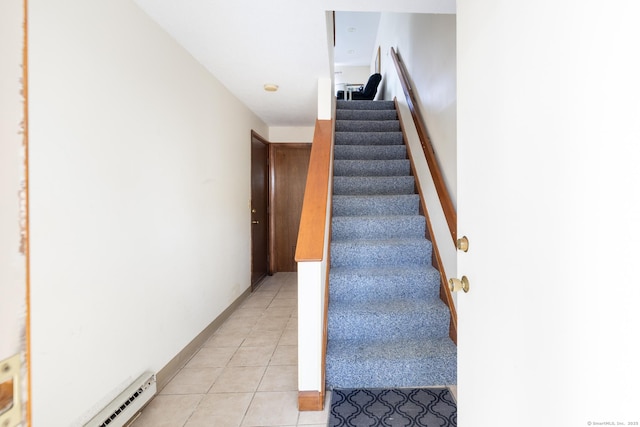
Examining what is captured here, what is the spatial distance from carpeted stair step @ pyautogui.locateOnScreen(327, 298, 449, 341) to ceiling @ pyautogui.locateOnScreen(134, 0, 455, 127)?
1.84 metres

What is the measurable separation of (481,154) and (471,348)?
0.59 m

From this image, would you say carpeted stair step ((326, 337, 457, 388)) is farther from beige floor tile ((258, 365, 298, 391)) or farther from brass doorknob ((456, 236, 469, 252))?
brass doorknob ((456, 236, 469, 252))

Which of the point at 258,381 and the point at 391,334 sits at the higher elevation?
the point at 391,334

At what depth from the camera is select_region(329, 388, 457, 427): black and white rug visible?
1556 millimetres

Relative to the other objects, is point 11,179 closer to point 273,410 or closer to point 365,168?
point 273,410

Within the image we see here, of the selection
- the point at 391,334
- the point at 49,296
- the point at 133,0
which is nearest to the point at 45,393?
the point at 49,296

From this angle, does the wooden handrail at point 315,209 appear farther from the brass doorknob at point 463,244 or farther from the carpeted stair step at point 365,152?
the carpeted stair step at point 365,152

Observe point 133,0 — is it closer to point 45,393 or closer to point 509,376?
point 45,393

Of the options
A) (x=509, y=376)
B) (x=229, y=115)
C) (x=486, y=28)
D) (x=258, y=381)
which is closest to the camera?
(x=509, y=376)

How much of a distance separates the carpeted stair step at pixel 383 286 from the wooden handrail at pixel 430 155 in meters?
0.38

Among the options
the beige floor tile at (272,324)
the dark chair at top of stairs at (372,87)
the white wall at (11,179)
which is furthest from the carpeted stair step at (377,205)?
the dark chair at top of stairs at (372,87)

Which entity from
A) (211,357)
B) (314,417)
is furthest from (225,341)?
(314,417)

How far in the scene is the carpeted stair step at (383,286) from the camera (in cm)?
221

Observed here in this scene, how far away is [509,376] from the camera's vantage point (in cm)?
75
